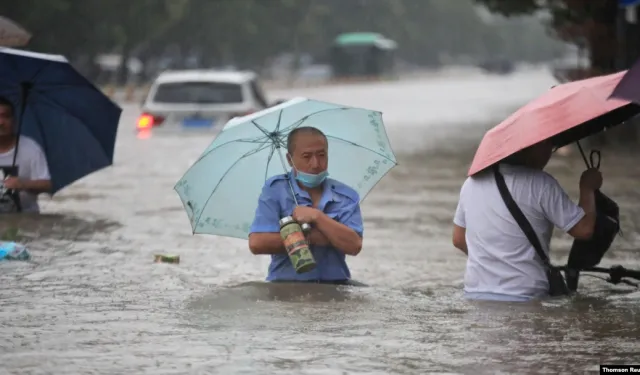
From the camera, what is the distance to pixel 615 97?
7066 millimetres

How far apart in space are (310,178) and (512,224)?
1177 mm

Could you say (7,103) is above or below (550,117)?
above

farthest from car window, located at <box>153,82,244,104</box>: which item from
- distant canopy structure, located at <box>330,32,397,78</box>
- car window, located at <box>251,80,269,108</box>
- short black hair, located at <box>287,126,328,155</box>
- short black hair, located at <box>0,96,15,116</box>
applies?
distant canopy structure, located at <box>330,32,397,78</box>

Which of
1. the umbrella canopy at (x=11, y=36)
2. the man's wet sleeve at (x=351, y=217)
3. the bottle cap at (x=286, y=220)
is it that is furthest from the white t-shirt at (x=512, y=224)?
the umbrella canopy at (x=11, y=36)

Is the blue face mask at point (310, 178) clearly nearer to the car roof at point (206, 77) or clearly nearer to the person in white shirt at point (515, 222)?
the person in white shirt at point (515, 222)

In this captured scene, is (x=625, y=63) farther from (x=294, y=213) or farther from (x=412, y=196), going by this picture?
(x=294, y=213)

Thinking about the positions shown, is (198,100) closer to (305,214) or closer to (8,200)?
(8,200)

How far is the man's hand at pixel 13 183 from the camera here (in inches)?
504

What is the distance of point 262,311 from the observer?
8148mm

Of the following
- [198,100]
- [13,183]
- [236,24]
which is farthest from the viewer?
[236,24]

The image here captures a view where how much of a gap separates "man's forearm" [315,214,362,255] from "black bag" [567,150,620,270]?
4.17ft

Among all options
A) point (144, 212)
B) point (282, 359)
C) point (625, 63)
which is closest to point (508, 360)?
point (282, 359)

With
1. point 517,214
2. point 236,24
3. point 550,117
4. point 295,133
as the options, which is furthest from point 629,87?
point 236,24

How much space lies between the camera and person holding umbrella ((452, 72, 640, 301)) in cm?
778
